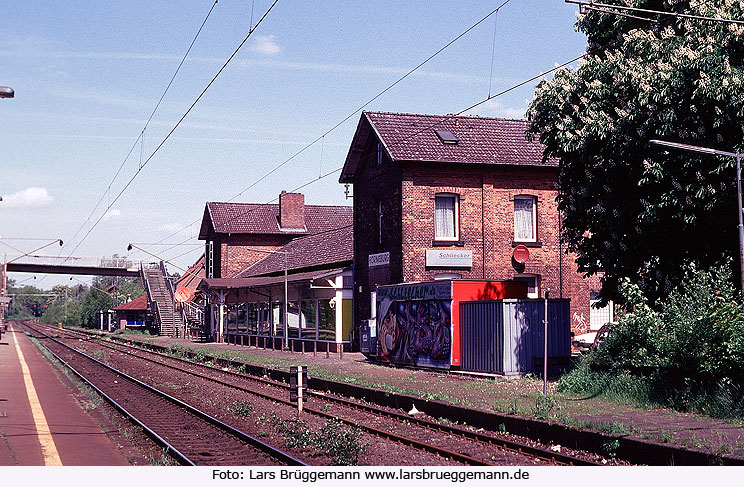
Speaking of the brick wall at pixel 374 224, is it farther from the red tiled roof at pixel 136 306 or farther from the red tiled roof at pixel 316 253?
the red tiled roof at pixel 136 306

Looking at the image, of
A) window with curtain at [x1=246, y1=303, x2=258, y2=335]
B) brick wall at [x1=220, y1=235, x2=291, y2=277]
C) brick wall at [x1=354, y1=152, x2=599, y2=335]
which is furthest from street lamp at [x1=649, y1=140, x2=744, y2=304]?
brick wall at [x1=220, y1=235, x2=291, y2=277]

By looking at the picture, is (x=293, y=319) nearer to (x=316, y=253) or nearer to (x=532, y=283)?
(x=316, y=253)

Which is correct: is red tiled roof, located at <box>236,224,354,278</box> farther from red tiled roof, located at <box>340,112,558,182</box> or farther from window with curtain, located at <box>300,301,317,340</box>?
red tiled roof, located at <box>340,112,558,182</box>

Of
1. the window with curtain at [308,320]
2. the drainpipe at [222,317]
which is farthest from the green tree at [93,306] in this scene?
the window with curtain at [308,320]

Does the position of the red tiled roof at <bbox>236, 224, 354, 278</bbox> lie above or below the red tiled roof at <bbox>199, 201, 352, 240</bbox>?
below

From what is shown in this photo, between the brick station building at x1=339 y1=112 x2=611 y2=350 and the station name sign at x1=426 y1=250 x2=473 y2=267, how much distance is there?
0.13 feet

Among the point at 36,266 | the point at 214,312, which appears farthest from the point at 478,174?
the point at 36,266

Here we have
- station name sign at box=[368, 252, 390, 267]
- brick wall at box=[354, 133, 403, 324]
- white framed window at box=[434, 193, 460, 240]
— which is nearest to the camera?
brick wall at box=[354, 133, 403, 324]

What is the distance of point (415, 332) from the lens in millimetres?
27562

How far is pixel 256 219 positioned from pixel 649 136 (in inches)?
1869

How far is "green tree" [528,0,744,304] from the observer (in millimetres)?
17953

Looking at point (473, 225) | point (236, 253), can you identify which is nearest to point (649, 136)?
point (473, 225)

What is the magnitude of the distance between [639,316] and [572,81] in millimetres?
Result: 6121

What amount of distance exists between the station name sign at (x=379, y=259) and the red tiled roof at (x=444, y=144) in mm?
4132
